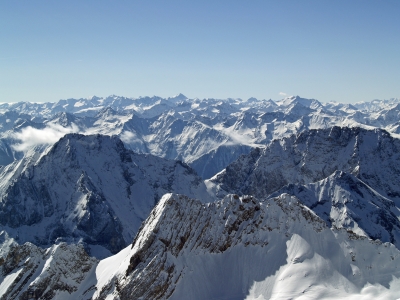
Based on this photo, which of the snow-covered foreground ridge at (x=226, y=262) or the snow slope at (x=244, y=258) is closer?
the snow slope at (x=244, y=258)

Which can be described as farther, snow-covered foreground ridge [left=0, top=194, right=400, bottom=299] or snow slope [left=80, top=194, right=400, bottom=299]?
snow-covered foreground ridge [left=0, top=194, right=400, bottom=299]

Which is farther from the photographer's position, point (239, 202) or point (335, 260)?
point (239, 202)

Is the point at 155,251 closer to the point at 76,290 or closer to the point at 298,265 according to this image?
the point at 76,290

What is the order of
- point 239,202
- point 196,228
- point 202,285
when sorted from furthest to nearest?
point 239,202, point 196,228, point 202,285

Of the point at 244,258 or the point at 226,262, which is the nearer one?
the point at 226,262

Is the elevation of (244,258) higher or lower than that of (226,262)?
higher

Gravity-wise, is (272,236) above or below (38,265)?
above

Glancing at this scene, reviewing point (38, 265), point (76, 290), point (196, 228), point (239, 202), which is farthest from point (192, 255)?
point (38, 265)

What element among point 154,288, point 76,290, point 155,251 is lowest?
point 76,290
